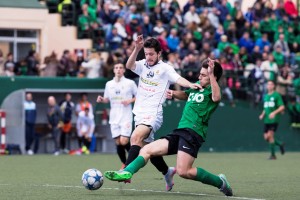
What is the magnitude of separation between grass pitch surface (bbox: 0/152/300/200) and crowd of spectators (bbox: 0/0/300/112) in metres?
7.47

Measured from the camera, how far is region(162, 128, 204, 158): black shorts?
13.1 metres

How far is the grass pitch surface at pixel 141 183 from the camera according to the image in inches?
519

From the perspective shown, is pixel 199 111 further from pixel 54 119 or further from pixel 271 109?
pixel 54 119

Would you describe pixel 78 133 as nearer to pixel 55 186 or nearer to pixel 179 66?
pixel 179 66

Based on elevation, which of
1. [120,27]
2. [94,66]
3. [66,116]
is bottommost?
[66,116]

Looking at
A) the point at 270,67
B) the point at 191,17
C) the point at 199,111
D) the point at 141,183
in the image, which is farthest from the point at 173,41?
the point at 199,111

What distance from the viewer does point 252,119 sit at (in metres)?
32.7

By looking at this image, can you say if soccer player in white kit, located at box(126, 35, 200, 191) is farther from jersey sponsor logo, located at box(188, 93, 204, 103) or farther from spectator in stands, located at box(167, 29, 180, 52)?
spectator in stands, located at box(167, 29, 180, 52)

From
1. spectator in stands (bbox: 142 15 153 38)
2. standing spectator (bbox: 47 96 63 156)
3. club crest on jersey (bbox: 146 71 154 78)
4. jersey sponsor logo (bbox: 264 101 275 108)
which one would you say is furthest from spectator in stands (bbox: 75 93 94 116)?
club crest on jersey (bbox: 146 71 154 78)

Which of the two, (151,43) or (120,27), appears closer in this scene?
(151,43)

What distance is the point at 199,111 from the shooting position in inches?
523

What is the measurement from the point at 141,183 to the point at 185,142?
302 centimetres

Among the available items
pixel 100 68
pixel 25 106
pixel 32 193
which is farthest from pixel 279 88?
pixel 32 193

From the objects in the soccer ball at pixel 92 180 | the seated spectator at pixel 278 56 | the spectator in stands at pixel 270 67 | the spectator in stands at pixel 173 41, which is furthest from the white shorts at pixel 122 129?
the seated spectator at pixel 278 56
